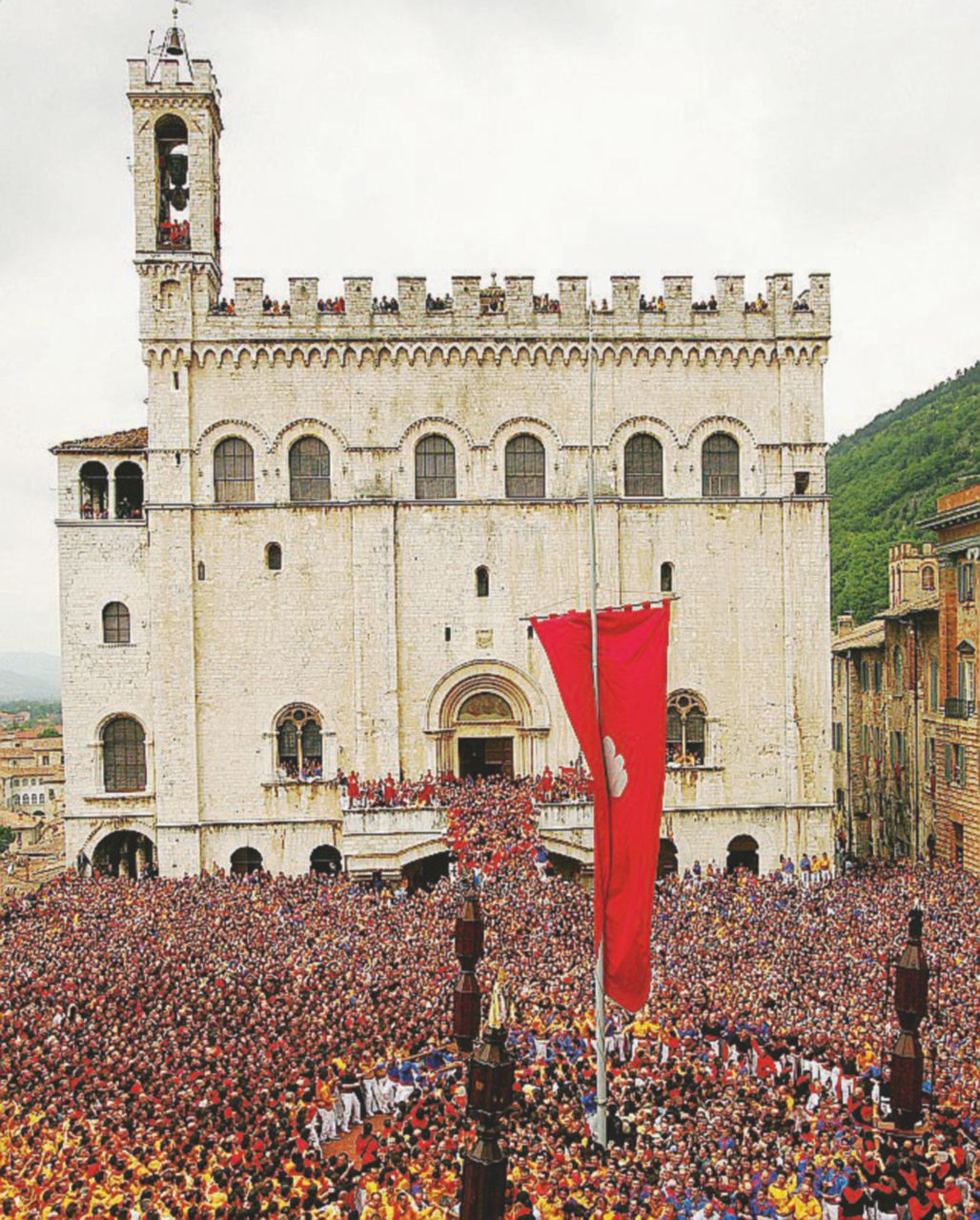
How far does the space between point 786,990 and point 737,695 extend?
1676 centimetres

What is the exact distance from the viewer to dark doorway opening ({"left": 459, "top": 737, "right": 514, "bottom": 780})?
3803 cm

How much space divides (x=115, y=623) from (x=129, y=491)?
4.39 m

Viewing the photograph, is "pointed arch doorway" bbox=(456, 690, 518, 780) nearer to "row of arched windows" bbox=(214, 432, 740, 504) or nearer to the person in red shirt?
"row of arched windows" bbox=(214, 432, 740, 504)

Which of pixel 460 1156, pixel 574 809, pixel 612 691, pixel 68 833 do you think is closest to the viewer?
pixel 460 1156

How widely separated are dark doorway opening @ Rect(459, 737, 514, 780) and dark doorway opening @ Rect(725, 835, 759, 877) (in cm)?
728

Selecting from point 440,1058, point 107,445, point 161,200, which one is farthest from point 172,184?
point 440,1058

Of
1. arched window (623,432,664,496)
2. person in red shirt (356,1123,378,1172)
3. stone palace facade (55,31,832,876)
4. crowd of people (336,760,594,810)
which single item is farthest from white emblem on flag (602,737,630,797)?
arched window (623,432,664,496)

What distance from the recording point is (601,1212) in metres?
13.1

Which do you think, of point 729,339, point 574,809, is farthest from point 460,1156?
point 729,339

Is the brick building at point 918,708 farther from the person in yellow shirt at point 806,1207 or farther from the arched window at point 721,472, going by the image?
the person in yellow shirt at point 806,1207

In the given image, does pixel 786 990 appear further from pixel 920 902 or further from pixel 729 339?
pixel 729 339

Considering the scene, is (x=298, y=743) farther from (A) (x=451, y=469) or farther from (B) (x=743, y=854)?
(B) (x=743, y=854)

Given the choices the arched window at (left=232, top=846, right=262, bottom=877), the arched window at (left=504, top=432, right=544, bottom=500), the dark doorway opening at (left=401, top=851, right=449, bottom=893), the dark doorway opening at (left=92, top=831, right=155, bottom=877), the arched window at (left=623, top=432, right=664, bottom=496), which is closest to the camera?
the dark doorway opening at (left=401, top=851, right=449, bottom=893)

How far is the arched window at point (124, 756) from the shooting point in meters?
37.1
